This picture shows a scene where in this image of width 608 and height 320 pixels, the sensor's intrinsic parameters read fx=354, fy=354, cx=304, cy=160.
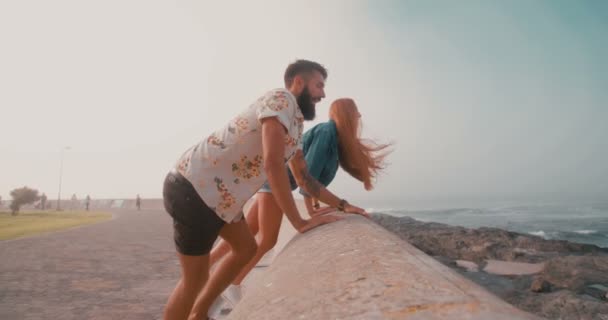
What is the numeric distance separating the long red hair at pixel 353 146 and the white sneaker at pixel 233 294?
135 cm

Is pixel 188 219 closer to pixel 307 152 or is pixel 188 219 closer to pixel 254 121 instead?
pixel 254 121

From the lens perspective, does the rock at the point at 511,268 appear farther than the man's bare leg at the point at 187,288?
Yes

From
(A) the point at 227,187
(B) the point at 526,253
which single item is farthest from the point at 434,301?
(B) the point at 526,253

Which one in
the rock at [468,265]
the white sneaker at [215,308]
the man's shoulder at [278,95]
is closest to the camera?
the man's shoulder at [278,95]

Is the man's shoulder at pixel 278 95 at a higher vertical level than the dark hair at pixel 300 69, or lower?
lower

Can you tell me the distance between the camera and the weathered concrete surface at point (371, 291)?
2.04 ft

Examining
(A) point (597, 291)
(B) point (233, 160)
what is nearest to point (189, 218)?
(B) point (233, 160)

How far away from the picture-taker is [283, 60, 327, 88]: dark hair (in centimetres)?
240

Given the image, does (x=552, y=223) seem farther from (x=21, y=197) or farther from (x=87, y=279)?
(x=21, y=197)

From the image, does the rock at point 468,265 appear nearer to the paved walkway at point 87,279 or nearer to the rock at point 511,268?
the rock at point 511,268

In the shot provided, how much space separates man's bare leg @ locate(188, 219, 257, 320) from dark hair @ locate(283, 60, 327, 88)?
3.34ft

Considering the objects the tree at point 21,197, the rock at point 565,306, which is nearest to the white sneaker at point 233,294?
the rock at point 565,306

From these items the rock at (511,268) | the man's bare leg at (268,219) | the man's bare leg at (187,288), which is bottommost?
the rock at (511,268)

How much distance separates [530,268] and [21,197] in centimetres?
2658
